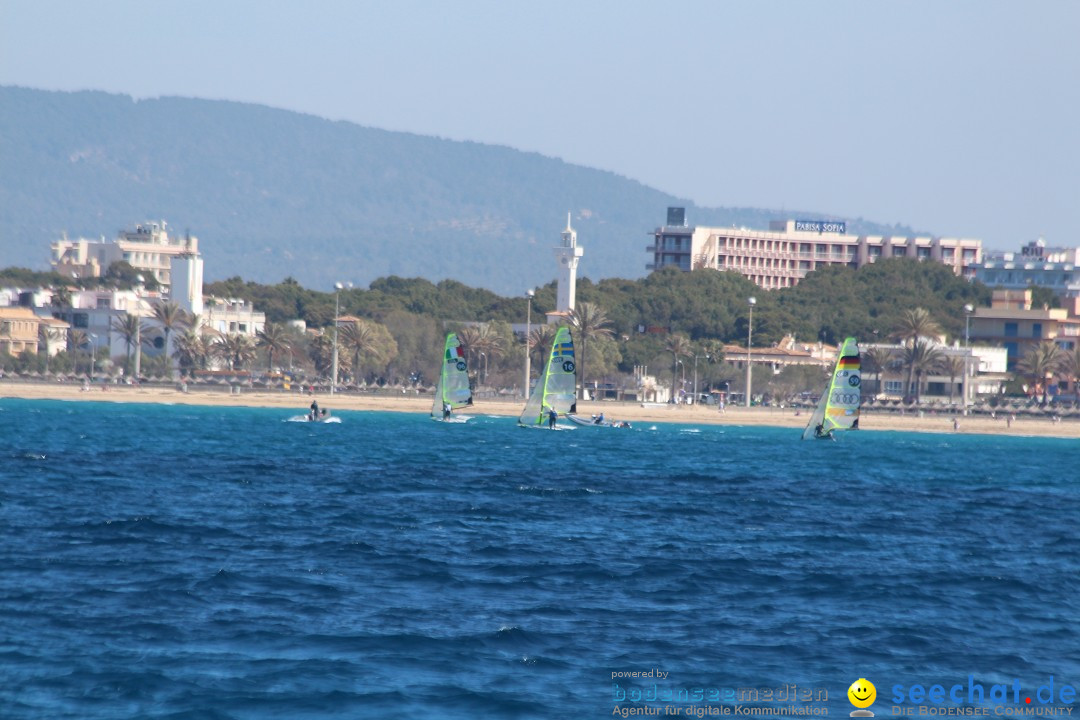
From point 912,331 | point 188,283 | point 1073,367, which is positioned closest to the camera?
point 912,331

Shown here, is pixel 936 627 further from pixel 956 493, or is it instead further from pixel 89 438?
pixel 89 438

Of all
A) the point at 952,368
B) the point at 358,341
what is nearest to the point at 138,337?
the point at 358,341

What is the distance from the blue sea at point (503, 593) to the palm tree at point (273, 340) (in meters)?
93.7

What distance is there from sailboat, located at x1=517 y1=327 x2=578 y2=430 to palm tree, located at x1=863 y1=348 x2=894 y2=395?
6403 cm

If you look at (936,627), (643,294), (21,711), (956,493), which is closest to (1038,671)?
(936,627)

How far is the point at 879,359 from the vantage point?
137375 millimetres

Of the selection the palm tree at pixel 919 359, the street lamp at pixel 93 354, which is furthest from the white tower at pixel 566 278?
the street lamp at pixel 93 354

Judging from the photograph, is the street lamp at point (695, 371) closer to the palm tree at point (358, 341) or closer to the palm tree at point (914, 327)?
the palm tree at point (914, 327)

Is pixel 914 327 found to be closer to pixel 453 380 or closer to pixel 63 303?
pixel 453 380

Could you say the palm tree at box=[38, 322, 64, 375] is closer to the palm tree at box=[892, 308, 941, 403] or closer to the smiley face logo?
the palm tree at box=[892, 308, 941, 403]

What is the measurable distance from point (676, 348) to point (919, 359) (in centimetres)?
2291

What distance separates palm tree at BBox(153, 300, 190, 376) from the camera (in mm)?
140500

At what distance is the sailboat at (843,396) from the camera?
250 feet

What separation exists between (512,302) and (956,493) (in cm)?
11912
